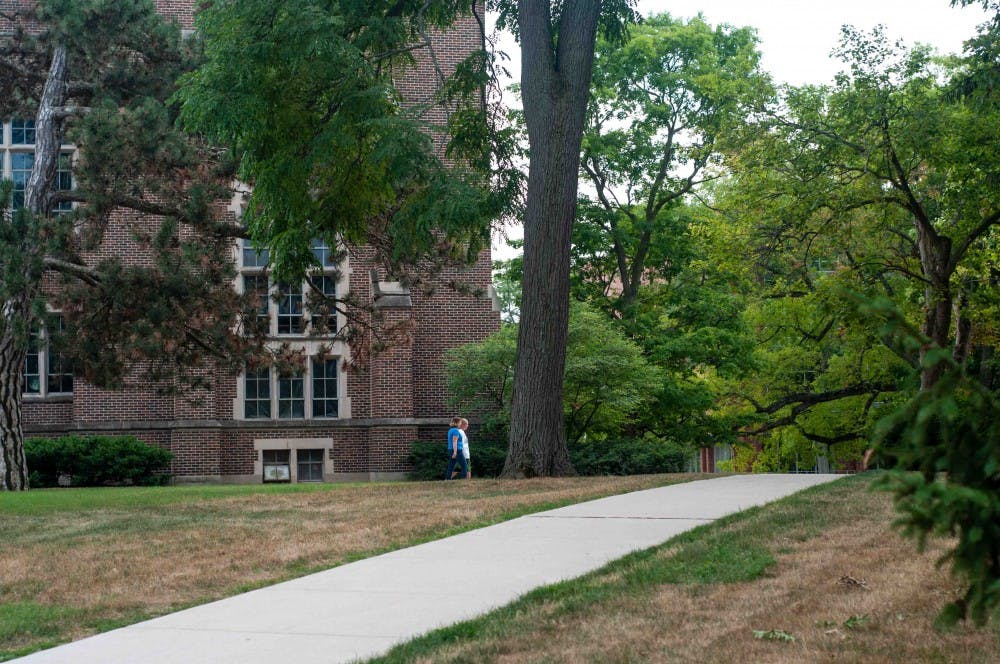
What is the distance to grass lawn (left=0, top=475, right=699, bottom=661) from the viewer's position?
7.02 m

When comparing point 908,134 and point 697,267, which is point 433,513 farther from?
point 697,267

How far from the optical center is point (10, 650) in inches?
227

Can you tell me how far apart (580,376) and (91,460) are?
11.9 m

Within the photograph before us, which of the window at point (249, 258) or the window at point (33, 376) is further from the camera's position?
the window at point (249, 258)

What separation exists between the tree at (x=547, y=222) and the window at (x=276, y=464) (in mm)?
14313

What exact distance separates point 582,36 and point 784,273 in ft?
36.6

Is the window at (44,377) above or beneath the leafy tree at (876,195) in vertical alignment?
beneath

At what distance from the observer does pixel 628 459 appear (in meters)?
25.0

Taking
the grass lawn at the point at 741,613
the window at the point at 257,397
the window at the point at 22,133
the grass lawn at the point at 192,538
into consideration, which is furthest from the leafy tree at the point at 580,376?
the grass lawn at the point at 741,613

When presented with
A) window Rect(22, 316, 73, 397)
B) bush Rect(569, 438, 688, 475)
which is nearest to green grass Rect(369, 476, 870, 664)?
bush Rect(569, 438, 688, 475)

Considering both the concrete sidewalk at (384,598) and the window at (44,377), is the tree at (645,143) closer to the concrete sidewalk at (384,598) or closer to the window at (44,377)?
the window at (44,377)

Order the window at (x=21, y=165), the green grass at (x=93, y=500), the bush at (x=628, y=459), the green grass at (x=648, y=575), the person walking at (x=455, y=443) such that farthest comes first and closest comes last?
1. the window at (x=21, y=165)
2. the bush at (x=628, y=459)
3. the person walking at (x=455, y=443)
4. the green grass at (x=93, y=500)
5. the green grass at (x=648, y=575)

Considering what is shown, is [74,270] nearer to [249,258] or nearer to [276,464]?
[249,258]

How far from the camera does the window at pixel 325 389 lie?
101 ft
